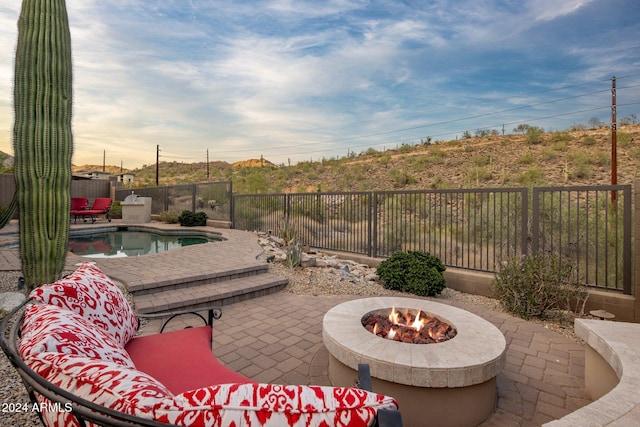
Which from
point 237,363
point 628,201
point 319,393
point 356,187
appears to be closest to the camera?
point 319,393

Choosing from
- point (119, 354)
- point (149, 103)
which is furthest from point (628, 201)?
point (149, 103)

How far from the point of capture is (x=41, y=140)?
13.6 ft

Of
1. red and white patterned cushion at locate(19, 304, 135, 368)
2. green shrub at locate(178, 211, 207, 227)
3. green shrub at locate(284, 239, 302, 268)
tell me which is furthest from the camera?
green shrub at locate(178, 211, 207, 227)

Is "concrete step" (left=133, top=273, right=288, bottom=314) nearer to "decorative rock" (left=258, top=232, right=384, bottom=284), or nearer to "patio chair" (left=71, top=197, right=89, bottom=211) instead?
"decorative rock" (left=258, top=232, right=384, bottom=284)

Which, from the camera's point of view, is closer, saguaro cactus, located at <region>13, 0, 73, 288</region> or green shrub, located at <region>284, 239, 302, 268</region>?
saguaro cactus, located at <region>13, 0, 73, 288</region>

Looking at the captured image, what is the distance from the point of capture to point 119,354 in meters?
1.43

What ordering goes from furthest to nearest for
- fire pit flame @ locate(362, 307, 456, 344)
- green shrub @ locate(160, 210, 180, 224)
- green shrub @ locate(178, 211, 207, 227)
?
green shrub @ locate(160, 210, 180, 224) < green shrub @ locate(178, 211, 207, 227) < fire pit flame @ locate(362, 307, 456, 344)

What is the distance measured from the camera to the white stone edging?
1444mm

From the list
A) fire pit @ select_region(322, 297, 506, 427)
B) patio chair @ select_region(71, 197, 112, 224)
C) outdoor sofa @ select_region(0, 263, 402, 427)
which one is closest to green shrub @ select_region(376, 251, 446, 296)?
fire pit @ select_region(322, 297, 506, 427)

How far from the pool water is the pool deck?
362cm

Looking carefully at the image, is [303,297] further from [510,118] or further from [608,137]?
[510,118]

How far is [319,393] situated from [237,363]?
103 inches

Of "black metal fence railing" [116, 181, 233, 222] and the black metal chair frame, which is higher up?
"black metal fence railing" [116, 181, 233, 222]

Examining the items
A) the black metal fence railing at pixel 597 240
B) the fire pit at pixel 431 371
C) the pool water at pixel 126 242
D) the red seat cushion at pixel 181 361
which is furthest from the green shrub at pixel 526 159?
the red seat cushion at pixel 181 361
